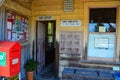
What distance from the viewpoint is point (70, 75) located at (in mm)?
3945

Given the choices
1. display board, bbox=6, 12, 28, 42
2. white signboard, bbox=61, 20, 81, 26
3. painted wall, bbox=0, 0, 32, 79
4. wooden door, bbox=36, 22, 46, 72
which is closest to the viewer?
painted wall, bbox=0, 0, 32, 79

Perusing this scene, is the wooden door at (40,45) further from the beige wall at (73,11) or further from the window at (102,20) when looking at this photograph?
the window at (102,20)

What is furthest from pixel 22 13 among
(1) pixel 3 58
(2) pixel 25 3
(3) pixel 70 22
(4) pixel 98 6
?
(4) pixel 98 6

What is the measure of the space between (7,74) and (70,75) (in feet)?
5.18

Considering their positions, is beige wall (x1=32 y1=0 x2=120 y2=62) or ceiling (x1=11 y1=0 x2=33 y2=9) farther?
beige wall (x1=32 y1=0 x2=120 y2=62)

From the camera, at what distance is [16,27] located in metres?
4.26

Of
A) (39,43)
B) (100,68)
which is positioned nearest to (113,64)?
(100,68)

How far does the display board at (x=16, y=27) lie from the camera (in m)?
3.91

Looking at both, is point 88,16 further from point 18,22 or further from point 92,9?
point 18,22

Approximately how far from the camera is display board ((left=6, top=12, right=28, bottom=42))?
391 centimetres

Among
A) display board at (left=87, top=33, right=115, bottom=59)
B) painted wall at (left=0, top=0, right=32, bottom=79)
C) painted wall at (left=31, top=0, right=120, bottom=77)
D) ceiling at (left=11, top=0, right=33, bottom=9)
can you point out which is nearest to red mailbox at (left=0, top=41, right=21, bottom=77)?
painted wall at (left=0, top=0, right=32, bottom=79)

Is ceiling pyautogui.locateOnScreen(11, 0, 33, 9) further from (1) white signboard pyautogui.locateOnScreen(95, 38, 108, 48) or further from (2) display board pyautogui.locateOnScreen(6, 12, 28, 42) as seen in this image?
(1) white signboard pyautogui.locateOnScreen(95, 38, 108, 48)

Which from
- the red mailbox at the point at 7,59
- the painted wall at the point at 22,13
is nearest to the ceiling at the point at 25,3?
the painted wall at the point at 22,13

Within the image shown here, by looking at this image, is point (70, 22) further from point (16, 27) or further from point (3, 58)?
point (3, 58)
